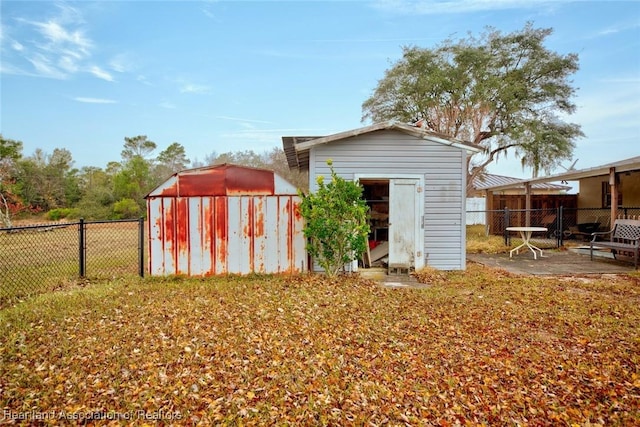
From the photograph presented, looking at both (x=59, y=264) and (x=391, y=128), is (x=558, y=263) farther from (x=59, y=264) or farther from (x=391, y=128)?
(x=59, y=264)

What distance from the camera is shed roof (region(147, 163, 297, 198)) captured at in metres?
6.76

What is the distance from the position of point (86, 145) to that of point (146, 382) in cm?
2126

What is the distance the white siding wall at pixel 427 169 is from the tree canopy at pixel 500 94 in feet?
35.2

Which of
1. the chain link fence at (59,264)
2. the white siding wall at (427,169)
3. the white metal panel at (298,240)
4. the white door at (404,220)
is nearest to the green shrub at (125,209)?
the chain link fence at (59,264)

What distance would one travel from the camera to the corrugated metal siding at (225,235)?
6.75 m

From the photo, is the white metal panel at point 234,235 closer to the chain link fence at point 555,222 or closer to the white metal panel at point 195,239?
the white metal panel at point 195,239

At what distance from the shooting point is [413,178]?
24.2ft

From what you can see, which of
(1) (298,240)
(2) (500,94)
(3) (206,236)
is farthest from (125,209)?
(2) (500,94)

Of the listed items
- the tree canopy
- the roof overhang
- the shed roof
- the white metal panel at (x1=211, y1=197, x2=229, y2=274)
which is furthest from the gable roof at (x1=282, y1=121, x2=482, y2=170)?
the tree canopy

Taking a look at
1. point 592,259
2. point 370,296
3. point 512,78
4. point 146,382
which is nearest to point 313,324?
point 370,296

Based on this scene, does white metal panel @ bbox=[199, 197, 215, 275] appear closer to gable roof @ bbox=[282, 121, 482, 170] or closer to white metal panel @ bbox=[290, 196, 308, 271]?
white metal panel @ bbox=[290, 196, 308, 271]

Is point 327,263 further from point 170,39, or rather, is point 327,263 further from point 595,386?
point 170,39

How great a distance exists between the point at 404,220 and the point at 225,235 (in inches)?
147

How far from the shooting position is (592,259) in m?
9.11
